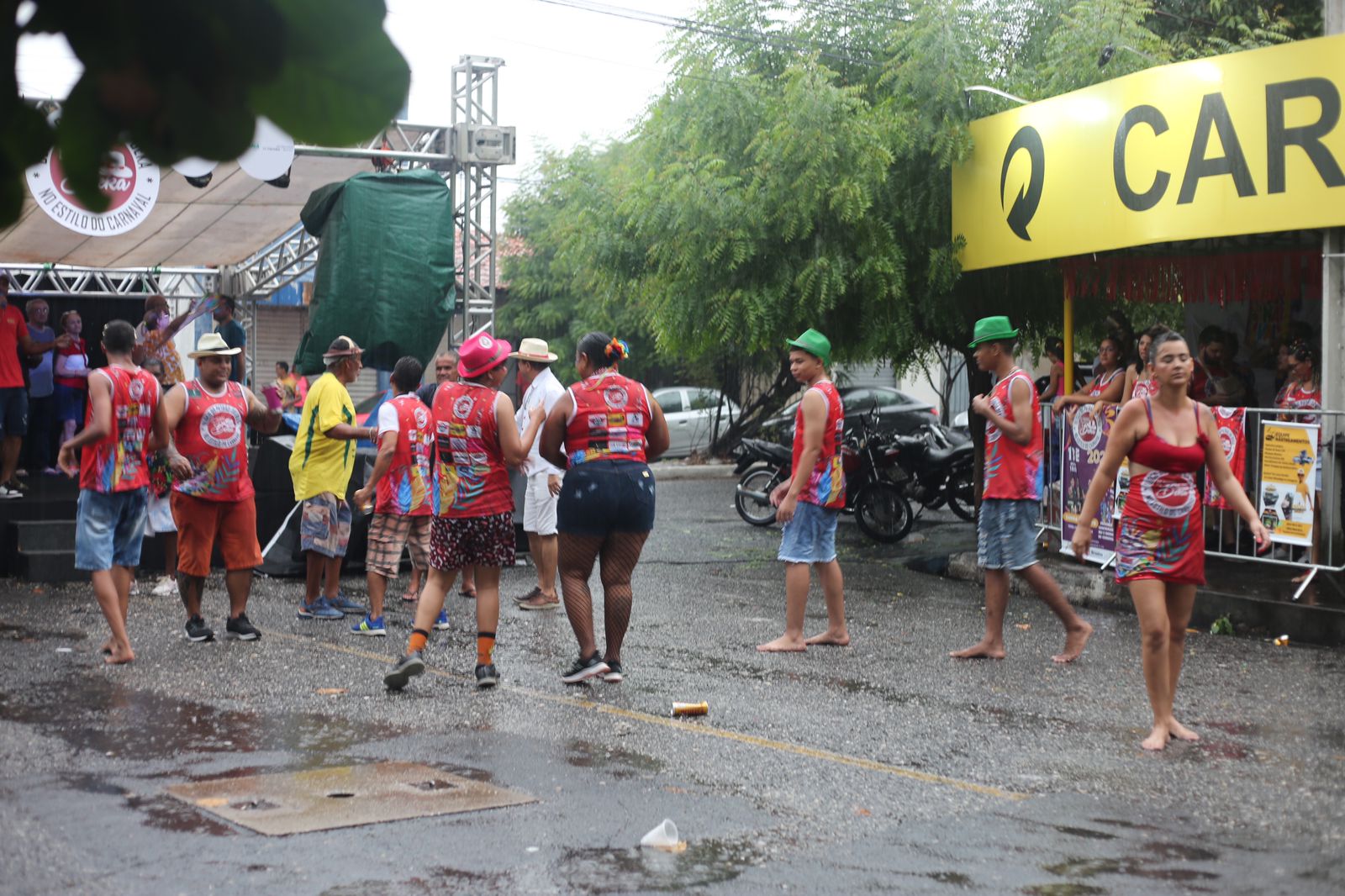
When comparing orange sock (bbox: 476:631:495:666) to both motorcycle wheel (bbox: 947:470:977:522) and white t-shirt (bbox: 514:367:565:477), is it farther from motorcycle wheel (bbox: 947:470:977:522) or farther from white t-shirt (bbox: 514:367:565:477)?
motorcycle wheel (bbox: 947:470:977:522)

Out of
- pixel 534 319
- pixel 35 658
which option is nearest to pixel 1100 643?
pixel 35 658

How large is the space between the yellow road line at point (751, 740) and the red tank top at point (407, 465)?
160cm

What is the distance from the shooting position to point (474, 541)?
7.48 m

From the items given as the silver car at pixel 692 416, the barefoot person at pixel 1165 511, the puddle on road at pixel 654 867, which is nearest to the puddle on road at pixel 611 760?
the puddle on road at pixel 654 867

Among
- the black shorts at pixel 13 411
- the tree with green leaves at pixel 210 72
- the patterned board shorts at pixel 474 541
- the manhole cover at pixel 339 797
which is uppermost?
the tree with green leaves at pixel 210 72

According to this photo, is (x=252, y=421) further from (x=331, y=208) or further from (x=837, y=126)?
(x=837, y=126)

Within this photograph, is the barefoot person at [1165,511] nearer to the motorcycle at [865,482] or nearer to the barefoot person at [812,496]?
the barefoot person at [812,496]

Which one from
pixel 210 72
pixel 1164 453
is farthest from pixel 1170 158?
pixel 210 72

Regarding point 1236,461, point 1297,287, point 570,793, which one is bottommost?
point 570,793

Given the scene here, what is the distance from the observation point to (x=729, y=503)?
19.6 m

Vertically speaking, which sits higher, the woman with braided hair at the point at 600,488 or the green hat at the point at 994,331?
the green hat at the point at 994,331

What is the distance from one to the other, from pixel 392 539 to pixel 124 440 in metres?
1.97

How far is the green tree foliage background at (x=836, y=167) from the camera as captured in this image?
13.4 metres

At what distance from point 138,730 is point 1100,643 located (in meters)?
5.74
